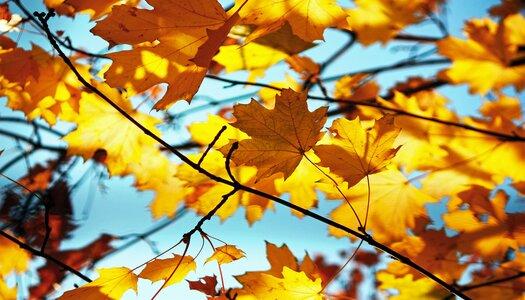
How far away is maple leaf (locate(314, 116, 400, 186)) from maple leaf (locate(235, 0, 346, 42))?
265 mm

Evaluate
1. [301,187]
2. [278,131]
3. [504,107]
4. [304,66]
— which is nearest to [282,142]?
[278,131]

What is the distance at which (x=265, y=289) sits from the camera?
1046 millimetres

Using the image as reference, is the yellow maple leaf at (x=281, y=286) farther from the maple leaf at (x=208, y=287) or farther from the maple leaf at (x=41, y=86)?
the maple leaf at (x=41, y=86)

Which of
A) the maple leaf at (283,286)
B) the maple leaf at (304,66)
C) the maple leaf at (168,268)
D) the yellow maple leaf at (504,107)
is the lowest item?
the maple leaf at (168,268)

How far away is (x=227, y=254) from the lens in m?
0.99

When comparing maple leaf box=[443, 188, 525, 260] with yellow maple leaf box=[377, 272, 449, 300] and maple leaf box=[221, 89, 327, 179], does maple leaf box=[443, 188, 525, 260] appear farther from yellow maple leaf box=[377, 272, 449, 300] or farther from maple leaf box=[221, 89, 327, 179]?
maple leaf box=[221, 89, 327, 179]

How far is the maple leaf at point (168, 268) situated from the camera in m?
0.99

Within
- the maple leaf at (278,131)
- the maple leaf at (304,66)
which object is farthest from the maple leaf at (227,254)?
the maple leaf at (304,66)

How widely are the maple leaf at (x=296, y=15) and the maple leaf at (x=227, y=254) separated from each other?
0.47 meters

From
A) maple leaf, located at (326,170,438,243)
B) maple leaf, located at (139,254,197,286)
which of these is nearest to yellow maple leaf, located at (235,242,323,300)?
maple leaf, located at (139,254,197,286)

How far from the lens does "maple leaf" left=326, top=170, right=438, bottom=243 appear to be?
1382 mm

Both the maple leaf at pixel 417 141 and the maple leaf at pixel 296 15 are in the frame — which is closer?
the maple leaf at pixel 296 15

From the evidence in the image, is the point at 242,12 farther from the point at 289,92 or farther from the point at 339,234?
the point at 339,234

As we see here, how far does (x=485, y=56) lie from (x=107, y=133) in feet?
6.03
